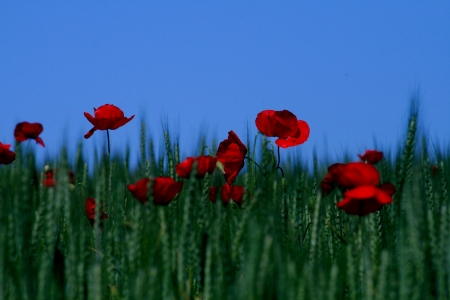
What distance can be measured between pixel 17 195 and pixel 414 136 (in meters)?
0.82

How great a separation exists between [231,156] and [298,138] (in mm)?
285

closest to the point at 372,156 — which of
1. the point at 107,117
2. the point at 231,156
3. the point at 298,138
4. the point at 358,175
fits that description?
the point at 298,138

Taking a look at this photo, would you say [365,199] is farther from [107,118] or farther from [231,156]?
[107,118]

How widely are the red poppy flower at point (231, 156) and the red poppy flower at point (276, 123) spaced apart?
14cm

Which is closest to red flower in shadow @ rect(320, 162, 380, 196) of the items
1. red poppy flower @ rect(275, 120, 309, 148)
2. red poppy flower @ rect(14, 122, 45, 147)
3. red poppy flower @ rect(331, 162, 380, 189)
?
red poppy flower @ rect(331, 162, 380, 189)

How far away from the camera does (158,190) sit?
1310 mm

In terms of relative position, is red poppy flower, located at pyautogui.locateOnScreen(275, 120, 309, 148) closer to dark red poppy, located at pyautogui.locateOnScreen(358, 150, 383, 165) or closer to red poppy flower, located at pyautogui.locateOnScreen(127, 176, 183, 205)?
dark red poppy, located at pyautogui.locateOnScreen(358, 150, 383, 165)

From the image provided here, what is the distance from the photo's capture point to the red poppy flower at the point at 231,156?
172cm

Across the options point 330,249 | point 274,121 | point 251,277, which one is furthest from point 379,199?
point 274,121

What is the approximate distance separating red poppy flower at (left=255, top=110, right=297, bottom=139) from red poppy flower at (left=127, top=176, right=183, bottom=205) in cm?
57

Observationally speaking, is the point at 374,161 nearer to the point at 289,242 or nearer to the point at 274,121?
the point at 274,121

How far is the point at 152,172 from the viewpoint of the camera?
156 centimetres

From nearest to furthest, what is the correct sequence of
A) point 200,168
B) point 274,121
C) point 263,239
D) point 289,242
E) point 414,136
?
point 263,239 → point 289,242 → point 414,136 → point 200,168 → point 274,121

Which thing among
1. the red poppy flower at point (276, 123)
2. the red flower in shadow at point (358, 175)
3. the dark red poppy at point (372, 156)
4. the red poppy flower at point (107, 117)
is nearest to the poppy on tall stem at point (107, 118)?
the red poppy flower at point (107, 117)
